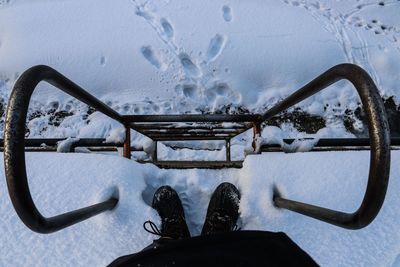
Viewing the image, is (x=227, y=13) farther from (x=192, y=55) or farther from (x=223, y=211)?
(x=223, y=211)

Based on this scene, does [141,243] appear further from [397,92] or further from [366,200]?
[397,92]

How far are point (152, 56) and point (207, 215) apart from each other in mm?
1585

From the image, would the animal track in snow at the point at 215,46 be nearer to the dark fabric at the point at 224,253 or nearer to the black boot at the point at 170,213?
the black boot at the point at 170,213

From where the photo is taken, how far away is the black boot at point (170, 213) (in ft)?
3.45

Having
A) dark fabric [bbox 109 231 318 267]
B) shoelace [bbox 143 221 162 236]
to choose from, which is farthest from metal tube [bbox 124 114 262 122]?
dark fabric [bbox 109 231 318 267]

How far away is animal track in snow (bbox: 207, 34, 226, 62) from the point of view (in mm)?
2414

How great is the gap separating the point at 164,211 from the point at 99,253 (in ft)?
0.79

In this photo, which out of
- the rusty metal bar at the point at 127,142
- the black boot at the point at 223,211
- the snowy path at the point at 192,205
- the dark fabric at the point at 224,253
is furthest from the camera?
the rusty metal bar at the point at 127,142

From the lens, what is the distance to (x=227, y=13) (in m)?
2.64

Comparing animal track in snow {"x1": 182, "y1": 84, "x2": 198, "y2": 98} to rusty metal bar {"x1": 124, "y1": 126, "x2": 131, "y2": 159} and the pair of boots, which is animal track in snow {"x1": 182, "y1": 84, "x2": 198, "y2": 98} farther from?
the pair of boots

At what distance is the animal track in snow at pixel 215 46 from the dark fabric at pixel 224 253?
1.83 meters

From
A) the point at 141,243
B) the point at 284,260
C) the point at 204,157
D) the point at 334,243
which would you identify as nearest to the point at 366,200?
the point at 284,260

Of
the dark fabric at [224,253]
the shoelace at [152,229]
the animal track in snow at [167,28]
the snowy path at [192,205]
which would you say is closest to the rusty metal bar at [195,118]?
the snowy path at [192,205]

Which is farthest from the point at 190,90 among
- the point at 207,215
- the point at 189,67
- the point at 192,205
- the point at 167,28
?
the point at 207,215
